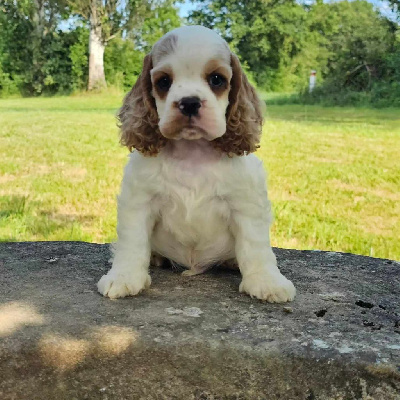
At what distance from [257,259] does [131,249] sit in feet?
1.88

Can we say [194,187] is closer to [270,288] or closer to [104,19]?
[270,288]

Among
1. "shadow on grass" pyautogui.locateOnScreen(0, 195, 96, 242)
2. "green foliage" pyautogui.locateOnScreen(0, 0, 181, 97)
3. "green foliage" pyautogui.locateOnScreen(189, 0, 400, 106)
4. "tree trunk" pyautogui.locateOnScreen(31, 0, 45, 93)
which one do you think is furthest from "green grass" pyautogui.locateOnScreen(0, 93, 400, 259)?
"tree trunk" pyautogui.locateOnScreen(31, 0, 45, 93)

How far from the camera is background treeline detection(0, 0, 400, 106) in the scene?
74.7ft

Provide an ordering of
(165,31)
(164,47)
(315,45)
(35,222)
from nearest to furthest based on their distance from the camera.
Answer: (164,47), (35,222), (165,31), (315,45)

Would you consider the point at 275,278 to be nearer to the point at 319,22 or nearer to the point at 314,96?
the point at 314,96

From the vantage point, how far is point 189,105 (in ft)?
7.55

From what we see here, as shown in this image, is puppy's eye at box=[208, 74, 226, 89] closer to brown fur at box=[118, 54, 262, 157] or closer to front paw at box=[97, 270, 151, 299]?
brown fur at box=[118, 54, 262, 157]

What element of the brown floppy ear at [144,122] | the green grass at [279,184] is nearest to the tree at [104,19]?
the green grass at [279,184]

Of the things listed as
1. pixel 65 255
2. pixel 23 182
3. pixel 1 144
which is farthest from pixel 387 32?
pixel 65 255

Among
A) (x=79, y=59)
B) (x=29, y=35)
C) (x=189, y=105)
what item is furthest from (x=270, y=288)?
(x=29, y=35)

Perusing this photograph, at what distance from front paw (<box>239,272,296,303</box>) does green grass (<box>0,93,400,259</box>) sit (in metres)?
2.39

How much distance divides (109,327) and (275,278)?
79cm

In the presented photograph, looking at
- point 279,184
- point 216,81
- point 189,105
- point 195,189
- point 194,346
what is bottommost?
point 279,184

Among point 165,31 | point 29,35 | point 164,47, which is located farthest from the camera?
point 29,35
